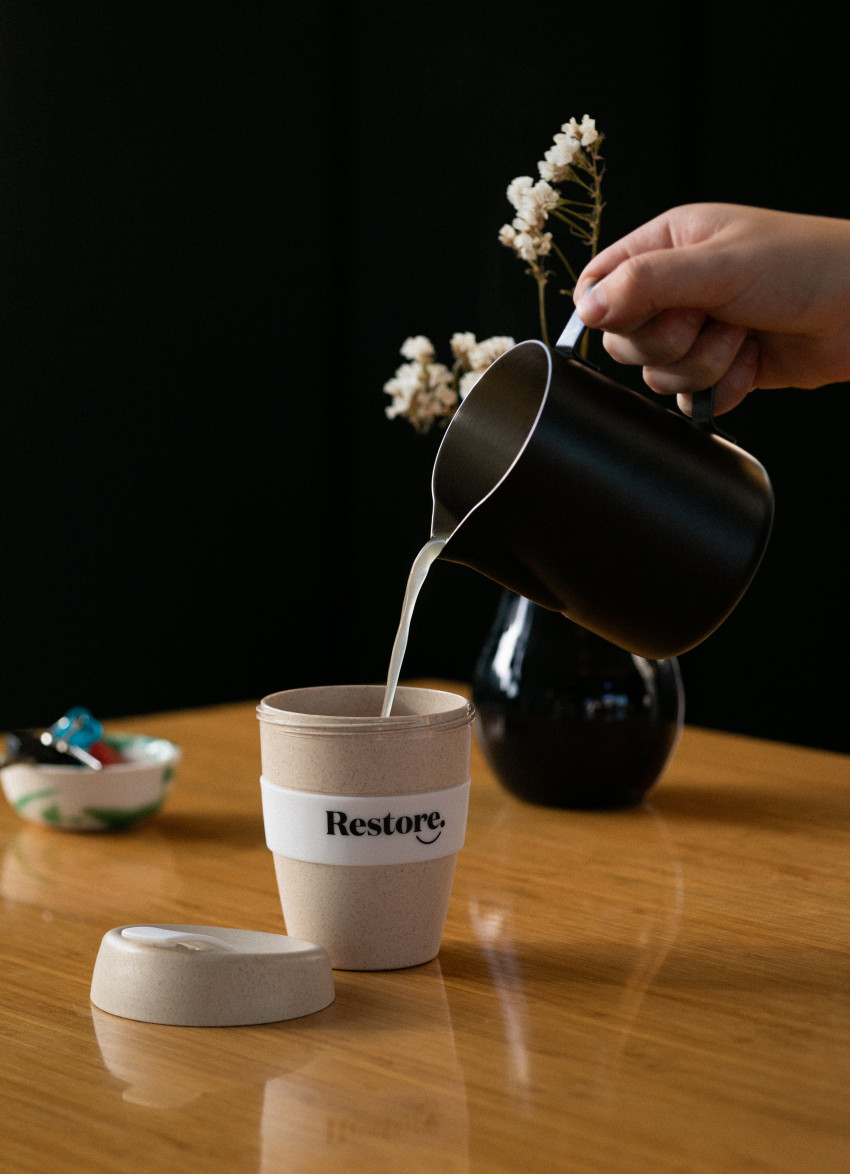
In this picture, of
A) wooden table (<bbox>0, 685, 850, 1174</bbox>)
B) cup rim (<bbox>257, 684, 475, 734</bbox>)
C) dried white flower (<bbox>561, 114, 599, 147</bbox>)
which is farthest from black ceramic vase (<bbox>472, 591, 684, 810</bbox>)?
dried white flower (<bbox>561, 114, 599, 147</bbox>)

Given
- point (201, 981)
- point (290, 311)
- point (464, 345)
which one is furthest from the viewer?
point (290, 311)

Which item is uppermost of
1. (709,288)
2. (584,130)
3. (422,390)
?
(584,130)

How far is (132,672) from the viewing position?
10.1ft

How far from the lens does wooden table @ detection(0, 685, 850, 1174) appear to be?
1.93 ft

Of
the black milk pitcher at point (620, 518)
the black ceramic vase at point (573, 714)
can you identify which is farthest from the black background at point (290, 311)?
the black milk pitcher at point (620, 518)

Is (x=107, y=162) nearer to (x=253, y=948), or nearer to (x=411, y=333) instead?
(x=411, y=333)

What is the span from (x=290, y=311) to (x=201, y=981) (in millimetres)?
2798

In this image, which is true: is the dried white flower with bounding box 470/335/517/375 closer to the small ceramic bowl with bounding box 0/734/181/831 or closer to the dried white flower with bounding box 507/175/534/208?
the dried white flower with bounding box 507/175/534/208

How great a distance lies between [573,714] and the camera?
115cm

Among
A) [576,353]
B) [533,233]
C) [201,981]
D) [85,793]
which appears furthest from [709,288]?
[85,793]

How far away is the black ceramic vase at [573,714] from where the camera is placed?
1150mm

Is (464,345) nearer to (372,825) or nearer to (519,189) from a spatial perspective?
(519,189)

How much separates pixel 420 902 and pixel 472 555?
0.72 feet

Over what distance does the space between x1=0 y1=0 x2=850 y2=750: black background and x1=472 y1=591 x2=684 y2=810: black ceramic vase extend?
1206mm
